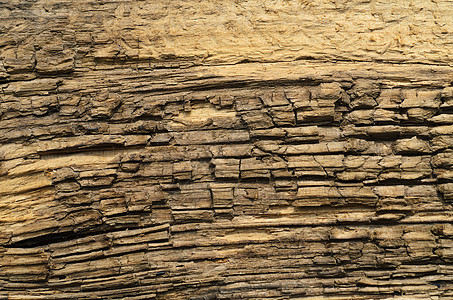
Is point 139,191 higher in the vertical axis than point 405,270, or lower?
higher

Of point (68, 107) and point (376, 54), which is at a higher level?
point (376, 54)

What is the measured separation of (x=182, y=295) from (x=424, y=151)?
2035 millimetres

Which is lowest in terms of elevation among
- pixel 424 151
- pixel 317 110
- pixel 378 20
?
pixel 424 151

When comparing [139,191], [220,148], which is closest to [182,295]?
[139,191]

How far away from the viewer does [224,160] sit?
3.02 m

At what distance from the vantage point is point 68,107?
3.08 m

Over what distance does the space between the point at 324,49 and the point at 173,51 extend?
3.81 feet

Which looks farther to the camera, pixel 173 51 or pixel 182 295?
pixel 173 51

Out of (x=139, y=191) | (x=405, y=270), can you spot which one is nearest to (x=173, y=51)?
(x=139, y=191)

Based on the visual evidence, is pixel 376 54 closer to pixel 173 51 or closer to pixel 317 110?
pixel 317 110

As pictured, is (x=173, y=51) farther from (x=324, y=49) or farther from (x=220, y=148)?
(x=324, y=49)

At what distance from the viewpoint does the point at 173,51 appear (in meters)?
3.17

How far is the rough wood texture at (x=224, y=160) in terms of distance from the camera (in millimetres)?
2945

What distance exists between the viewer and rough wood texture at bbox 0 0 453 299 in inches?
116
